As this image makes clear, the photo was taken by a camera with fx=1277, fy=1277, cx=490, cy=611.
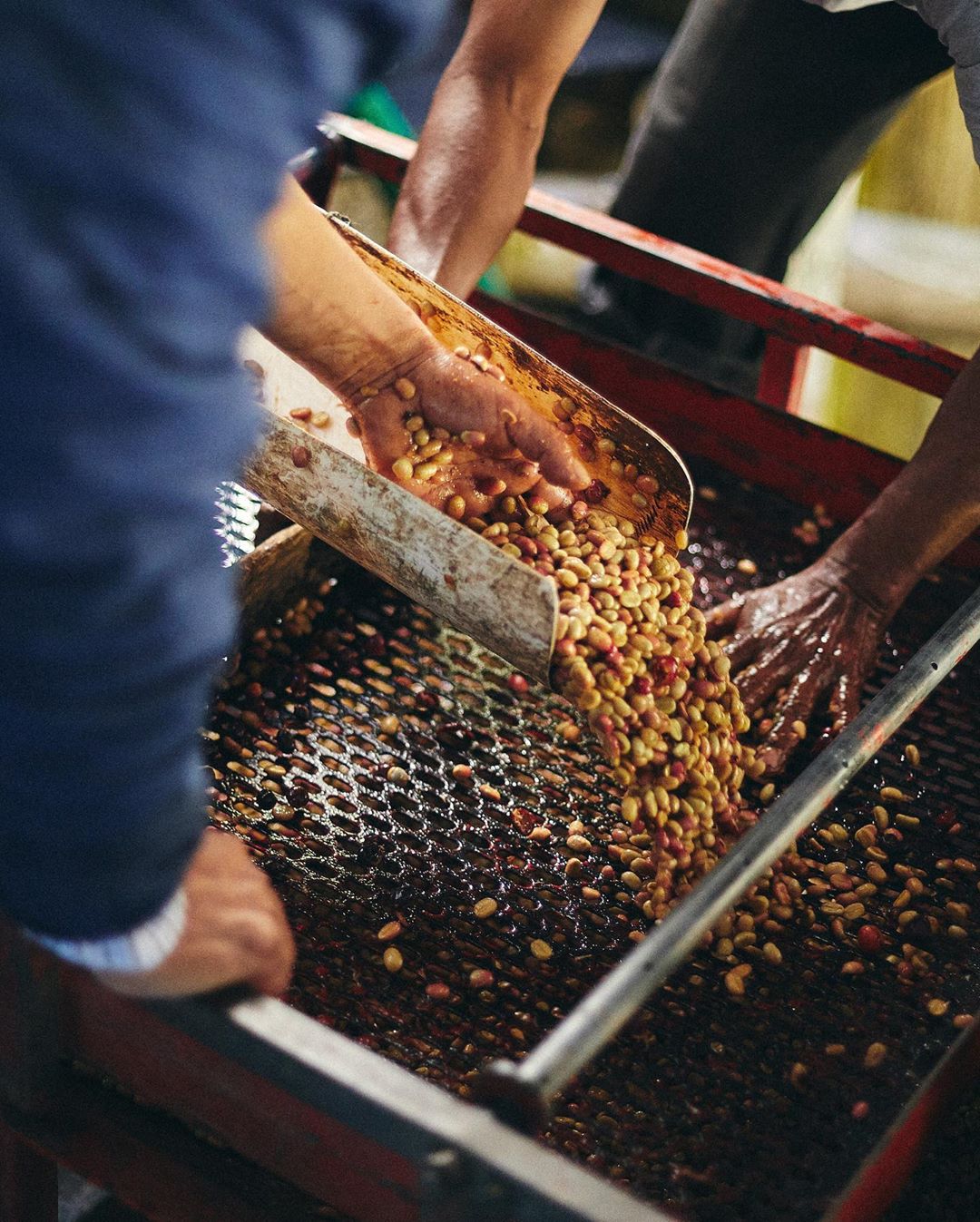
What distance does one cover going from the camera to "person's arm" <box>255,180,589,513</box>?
58.4 inches

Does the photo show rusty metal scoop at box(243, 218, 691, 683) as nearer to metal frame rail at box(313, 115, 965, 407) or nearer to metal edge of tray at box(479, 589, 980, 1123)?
metal edge of tray at box(479, 589, 980, 1123)

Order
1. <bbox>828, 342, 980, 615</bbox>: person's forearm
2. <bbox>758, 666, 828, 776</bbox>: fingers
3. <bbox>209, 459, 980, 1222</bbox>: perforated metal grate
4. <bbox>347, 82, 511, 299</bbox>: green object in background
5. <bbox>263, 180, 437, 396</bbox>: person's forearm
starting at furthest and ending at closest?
<bbox>347, 82, 511, 299</bbox>: green object in background < <bbox>828, 342, 980, 615</bbox>: person's forearm < <bbox>758, 666, 828, 776</bbox>: fingers < <bbox>263, 180, 437, 396</bbox>: person's forearm < <bbox>209, 459, 980, 1222</bbox>: perforated metal grate

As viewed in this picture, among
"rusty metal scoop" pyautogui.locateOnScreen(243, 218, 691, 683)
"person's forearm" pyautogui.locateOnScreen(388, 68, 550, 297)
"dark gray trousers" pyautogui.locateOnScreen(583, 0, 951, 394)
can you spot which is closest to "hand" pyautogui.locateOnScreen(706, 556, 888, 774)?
"rusty metal scoop" pyautogui.locateOnScreen(243, 218, 691, 683)

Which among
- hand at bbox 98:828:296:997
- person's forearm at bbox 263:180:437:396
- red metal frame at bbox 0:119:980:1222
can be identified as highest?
person's forearm at bbox 263:180:437:396

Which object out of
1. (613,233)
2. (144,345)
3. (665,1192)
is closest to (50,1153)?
(665,1192)

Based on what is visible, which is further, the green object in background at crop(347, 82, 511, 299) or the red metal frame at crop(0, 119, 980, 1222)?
the green object in background at crop(347, 82, 511, 299)

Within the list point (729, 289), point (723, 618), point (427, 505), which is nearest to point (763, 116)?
point (729, 289)

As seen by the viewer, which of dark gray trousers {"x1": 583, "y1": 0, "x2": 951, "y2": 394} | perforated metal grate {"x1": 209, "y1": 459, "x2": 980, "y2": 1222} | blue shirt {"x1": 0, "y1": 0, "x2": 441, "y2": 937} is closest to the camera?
blue shirt {"x1": 0, "y1": 0, "x2": 441, "y2": 937}

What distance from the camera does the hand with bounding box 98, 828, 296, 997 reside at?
90 cm

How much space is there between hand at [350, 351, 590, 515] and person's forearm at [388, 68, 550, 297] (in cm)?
50

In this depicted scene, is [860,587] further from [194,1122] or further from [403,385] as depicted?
[194,1122]

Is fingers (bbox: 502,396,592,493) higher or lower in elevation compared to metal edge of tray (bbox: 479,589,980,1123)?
higher

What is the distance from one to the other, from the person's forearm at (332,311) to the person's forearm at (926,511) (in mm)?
680

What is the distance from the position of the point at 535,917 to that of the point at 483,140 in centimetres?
127
